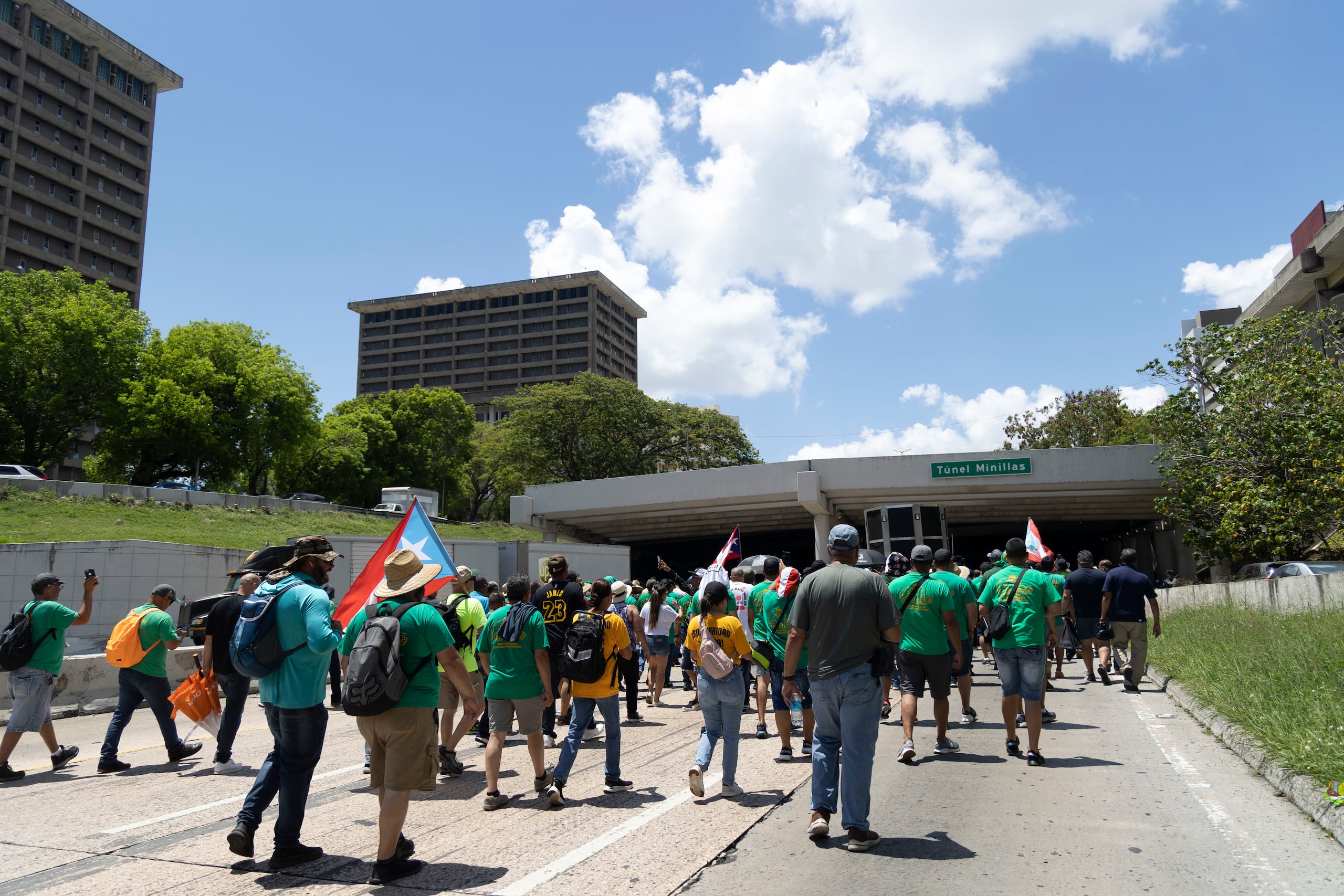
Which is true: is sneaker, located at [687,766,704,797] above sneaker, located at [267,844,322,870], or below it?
above

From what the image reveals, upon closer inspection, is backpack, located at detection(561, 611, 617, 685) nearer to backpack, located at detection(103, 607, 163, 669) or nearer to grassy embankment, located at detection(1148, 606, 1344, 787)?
backpack, located at detection(103, 607, 163, 669)

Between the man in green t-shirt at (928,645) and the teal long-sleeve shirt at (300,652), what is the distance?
4.89m

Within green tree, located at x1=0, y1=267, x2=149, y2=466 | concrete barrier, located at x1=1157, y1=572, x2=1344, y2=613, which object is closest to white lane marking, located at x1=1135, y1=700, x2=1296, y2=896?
concrete barrier, located at x1=1157, y1=572, x2=1344, y2=613

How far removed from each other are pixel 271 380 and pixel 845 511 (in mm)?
32815

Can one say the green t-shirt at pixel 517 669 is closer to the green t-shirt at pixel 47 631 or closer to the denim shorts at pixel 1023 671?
the denim shorts at pixel 1023 671

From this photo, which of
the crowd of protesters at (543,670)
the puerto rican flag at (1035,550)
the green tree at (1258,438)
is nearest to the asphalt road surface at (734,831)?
the crowd of protesters at (543,670)

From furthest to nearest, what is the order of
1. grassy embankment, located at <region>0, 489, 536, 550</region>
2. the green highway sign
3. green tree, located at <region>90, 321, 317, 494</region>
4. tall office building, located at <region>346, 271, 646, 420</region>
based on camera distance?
tall office building, located at <region>346, 271, 646, 420</region> → green tree, located at <region>90, 321, 317, 494</region> → the green highway sign → grassy embankment, located at <region>0, 489, 536, 550</region>

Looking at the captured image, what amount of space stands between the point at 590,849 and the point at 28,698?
5904 millimetres

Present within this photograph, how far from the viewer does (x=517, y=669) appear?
6.55 metres

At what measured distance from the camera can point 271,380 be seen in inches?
1969

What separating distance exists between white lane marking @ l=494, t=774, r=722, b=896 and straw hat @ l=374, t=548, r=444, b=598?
165cm

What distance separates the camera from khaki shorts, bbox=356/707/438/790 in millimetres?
4641

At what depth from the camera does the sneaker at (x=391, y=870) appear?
4609 millimetres

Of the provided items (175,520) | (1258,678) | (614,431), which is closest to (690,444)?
(614,431)
